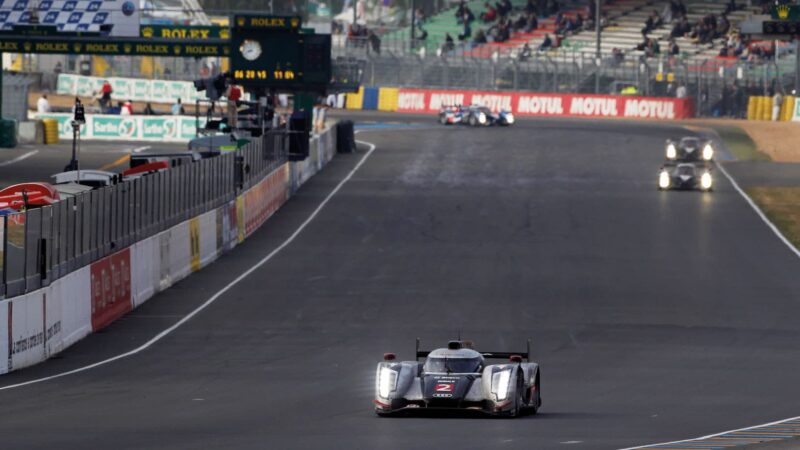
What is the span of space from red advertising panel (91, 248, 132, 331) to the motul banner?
64.4 metres

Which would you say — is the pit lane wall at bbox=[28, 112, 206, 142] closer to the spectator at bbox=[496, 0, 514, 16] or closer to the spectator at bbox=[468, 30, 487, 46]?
the spectator at bbox=[468, 30, 487, 46]

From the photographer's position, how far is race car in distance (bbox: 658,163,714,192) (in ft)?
186

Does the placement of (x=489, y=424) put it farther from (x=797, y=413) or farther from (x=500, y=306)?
(x=500, y=306)

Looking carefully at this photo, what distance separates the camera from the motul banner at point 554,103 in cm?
9431

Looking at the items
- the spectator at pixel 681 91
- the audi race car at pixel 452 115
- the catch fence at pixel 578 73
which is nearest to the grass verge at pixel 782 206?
the audi race car at pixel 452 115

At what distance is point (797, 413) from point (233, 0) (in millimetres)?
91322

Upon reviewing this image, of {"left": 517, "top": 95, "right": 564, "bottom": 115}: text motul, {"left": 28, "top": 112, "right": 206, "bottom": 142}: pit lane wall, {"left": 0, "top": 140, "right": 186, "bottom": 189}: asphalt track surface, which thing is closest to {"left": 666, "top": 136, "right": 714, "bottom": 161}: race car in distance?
{"left": 0, "top": 140, "right": 186, "bottom": 189}: asphalt track surface

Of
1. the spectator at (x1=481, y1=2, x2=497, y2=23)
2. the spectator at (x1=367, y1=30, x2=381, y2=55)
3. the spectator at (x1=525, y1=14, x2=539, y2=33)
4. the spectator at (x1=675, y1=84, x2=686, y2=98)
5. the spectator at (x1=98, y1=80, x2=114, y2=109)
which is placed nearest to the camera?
the spectator at (x1=98, y1=80, x2=114, y2=109)

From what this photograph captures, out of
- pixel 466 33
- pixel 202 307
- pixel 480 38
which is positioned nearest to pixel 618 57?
pixel 480 38

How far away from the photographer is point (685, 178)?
185ft

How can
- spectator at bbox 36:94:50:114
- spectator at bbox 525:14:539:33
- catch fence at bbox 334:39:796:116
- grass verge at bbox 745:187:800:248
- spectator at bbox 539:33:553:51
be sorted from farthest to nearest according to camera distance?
1. spectator at bbox 525:14:539:33
2. spectator at bbox 539:33:553:51
3. catch fence at bbox 334:39:796:116
4. spectator at bbox 36:94:50:114
5. grass verge at bbox 745:187:800:248

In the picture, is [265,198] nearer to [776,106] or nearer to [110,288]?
[110,288]

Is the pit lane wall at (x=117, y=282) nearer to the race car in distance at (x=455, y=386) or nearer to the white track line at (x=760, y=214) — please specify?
the race car in distance at (x=455, y=386)

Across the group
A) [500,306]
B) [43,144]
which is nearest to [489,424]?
[500,306]
